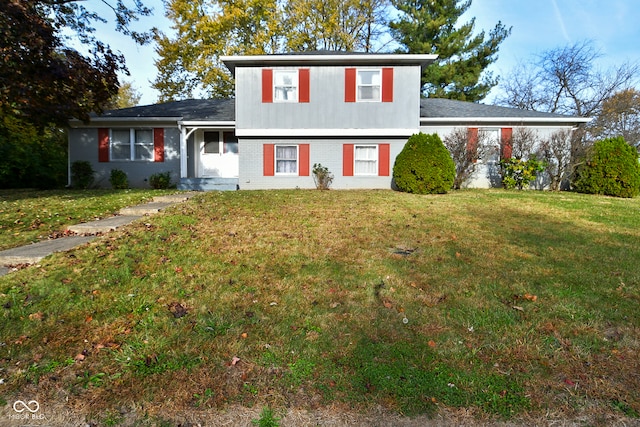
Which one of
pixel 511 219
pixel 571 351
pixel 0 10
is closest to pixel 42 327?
pixel 571 351

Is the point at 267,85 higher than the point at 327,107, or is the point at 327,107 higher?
the point at 267,85

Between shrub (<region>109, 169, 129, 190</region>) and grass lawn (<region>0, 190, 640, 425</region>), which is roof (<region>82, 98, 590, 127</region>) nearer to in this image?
shrub (<region>109, 169, 129, 190</region>)

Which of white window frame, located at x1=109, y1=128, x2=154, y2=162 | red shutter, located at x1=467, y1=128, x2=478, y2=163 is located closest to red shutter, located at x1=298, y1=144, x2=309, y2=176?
red shutter, located at x1=467, y1=128, x2=478, y2=163

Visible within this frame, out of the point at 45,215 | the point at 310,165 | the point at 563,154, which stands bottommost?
the point at 45,215

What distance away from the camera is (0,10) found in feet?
25.7

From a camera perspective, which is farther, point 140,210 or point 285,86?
point 285,86

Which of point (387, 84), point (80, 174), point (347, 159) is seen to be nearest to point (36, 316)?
point (347, 159)

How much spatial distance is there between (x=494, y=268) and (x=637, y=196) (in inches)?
477

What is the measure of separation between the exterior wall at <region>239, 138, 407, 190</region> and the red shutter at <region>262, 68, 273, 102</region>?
64.5 inches

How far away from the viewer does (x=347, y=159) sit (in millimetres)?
14164

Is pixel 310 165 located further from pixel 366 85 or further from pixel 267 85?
pixel 366 85

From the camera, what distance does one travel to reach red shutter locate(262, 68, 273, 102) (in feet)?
45.5

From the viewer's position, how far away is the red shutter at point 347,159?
557 inches

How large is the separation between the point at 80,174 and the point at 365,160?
37.8ft
